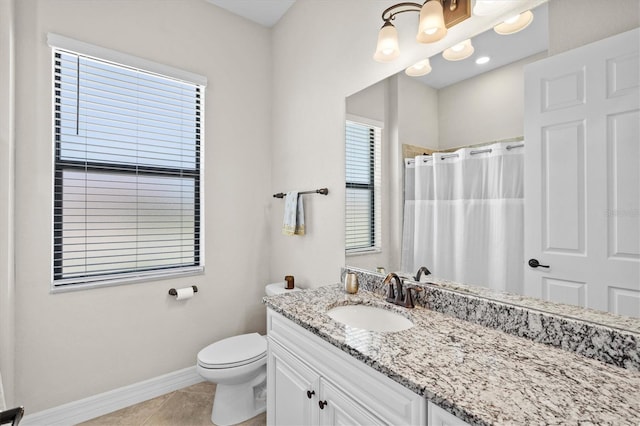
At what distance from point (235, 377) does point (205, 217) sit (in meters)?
1.15

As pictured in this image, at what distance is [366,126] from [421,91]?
0.38 metres

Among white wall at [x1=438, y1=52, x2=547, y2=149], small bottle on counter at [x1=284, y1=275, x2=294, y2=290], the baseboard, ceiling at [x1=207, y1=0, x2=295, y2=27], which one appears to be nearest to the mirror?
white wall at [x1=438, y1=52, x2=547, y2=149]

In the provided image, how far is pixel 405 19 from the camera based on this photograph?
4.99 ft

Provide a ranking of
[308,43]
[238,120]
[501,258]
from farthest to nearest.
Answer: [238,120]
[308,43]
[501,258]

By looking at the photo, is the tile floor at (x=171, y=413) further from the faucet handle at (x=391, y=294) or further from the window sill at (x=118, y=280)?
the faucet handle at (x=391, y=294)

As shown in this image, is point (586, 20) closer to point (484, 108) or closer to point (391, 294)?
point (484, 108)

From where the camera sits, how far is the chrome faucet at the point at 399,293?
141 centimetres

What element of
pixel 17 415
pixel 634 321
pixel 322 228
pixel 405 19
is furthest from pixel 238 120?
pixel 634 321

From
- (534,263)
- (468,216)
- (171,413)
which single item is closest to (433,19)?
(468,216)

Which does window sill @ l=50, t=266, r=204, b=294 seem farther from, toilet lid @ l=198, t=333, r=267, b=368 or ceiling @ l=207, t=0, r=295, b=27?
ceiling @ l=207, t=0, r=295, b=27

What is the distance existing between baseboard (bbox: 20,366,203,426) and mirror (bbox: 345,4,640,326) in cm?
153

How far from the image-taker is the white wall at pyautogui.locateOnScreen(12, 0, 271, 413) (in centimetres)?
175

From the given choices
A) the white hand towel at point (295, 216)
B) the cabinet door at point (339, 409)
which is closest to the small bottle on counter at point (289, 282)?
the white hand towel at point (295, 216)

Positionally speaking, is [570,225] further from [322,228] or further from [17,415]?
[17,415]
